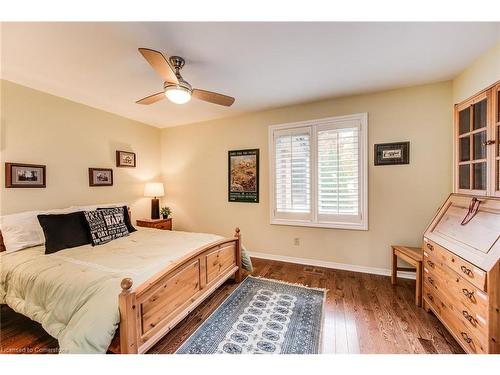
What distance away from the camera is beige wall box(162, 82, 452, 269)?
104 inches

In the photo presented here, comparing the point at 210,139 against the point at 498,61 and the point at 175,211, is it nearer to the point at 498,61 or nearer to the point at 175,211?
the point at 175,211

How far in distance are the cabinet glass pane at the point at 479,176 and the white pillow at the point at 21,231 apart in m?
4.57

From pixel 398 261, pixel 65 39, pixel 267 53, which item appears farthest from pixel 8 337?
pixel 398 261

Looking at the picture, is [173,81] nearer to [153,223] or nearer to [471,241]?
[153,223]

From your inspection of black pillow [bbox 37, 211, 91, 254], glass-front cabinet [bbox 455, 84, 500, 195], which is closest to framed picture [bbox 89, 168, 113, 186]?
black pillow [bbox 37, 211, 91, 254]

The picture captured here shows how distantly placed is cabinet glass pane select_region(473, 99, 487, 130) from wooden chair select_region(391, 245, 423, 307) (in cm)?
142

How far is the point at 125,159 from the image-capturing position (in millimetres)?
3668

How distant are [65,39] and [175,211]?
126 inches

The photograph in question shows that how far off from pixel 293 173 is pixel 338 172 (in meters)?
0.67

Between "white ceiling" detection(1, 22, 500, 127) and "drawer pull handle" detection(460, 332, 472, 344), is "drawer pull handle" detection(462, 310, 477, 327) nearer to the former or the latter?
"drawer pull handle" detection(460, 332, 472, 344)

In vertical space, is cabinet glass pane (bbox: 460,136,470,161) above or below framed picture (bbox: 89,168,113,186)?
above

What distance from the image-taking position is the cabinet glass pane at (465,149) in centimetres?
211
